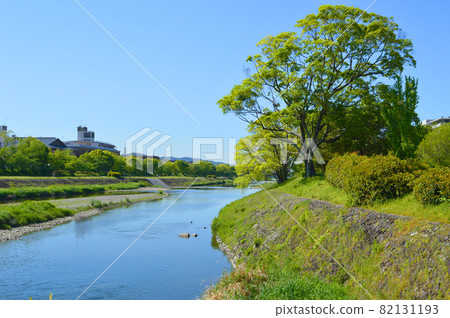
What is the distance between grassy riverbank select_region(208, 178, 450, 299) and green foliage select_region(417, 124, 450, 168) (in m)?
8.85

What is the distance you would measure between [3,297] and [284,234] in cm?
1169

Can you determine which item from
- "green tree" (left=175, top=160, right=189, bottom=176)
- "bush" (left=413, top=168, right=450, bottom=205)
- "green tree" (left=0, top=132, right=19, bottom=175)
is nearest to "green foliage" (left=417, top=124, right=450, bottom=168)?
"bush" (left=413, top=168, right=450, bottom=205)

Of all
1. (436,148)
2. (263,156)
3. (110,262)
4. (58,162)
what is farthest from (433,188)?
(58,162)

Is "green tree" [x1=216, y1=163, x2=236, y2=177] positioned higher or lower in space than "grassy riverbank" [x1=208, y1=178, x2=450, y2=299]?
higher

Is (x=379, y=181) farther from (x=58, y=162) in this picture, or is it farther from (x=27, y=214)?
(x=58, y=162)

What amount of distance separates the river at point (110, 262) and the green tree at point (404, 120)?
1202 centimetres

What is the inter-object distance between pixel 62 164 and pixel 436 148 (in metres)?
83.1

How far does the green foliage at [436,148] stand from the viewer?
828 inches

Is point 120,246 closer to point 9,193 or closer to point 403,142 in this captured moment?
point 403,142

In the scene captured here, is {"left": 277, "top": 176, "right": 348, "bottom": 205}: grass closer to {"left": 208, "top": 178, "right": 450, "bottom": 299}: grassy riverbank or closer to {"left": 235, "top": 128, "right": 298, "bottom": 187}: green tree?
{"left": 208, "top": 178, "right": 450, "bottom": 299}: grassy riverbank

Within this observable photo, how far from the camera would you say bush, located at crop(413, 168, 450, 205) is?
10.5 metres

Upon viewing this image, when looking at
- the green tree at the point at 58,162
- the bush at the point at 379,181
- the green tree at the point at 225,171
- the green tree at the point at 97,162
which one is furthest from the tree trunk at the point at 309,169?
the green tree at the point at 225,171

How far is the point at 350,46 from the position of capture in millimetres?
24953
